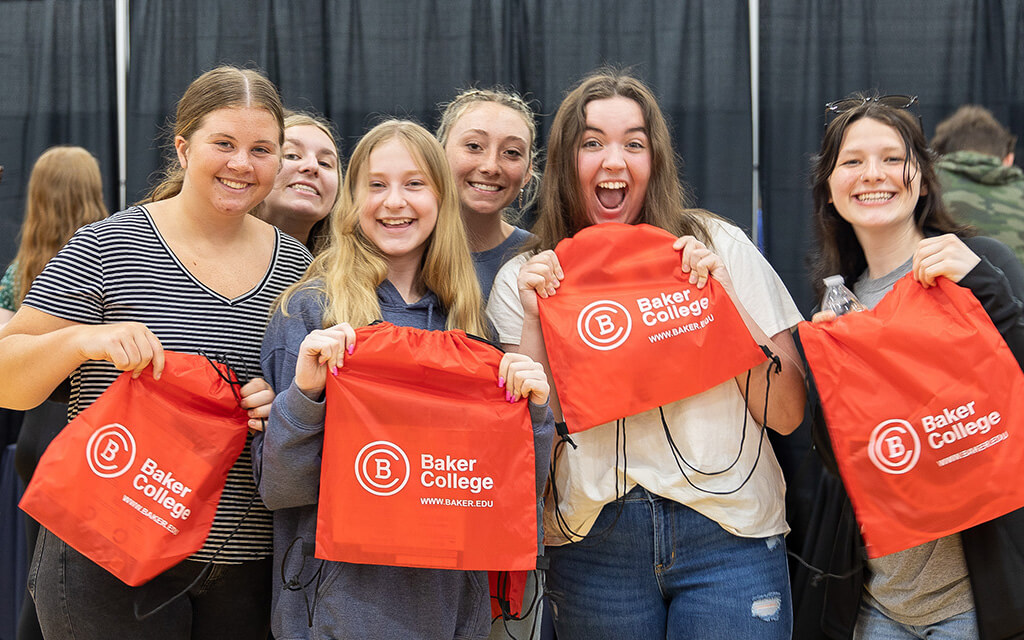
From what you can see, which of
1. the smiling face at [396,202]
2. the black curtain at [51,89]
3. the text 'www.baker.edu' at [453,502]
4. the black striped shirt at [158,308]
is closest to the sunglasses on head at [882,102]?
the smiling face at [396,202]

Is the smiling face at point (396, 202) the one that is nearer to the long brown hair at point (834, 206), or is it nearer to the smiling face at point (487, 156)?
the smiling face at point (487, 156)

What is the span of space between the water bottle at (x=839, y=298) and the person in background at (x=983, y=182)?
1.06m

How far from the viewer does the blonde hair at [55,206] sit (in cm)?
297

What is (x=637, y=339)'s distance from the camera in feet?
A: 5.66

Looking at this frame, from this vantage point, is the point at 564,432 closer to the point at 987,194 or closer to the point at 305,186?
the point at 305,186

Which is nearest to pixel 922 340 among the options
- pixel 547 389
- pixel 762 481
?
pixel 762 481

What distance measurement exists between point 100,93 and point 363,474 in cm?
297

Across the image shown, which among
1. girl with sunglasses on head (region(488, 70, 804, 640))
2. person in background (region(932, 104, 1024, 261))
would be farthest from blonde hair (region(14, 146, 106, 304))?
person in background (region(932, 104, 1024, 261))

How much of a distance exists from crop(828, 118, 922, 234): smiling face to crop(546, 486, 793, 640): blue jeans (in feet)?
2.38

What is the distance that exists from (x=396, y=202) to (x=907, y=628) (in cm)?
135

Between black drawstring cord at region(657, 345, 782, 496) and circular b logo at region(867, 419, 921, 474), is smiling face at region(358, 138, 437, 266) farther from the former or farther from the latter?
circular b logo at region(867, 419, 921, 474)

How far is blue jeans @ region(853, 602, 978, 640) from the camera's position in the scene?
1.63 meters

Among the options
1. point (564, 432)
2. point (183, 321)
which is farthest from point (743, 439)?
point (183, 321)

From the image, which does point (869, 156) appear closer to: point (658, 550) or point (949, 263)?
point (949, 263)
